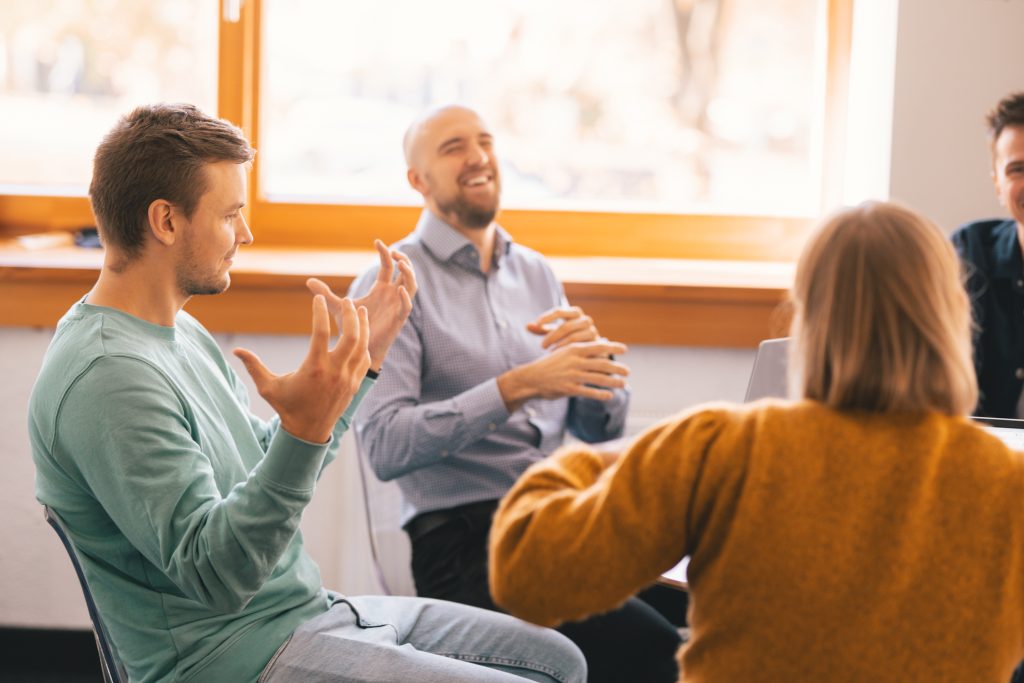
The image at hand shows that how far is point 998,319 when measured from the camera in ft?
6.95

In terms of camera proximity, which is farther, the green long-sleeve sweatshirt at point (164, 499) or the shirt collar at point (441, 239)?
the shirt collar at point (441, 239)

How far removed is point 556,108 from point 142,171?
1.55 meters

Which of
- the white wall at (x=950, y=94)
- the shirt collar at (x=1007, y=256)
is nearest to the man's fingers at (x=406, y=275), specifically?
the shirt collar at (x=1007, y=256)

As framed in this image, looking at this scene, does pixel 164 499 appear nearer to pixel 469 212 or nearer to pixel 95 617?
pixel 95 617

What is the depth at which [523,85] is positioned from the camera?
277 centimetres

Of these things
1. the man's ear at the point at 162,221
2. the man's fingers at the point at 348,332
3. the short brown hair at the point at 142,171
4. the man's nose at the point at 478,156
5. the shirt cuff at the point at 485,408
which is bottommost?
the shirt cuff at the point at 485,408

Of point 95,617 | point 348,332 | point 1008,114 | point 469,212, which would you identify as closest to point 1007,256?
point 1008,114

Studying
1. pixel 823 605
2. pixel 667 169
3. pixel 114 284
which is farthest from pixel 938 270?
pixel 667 169

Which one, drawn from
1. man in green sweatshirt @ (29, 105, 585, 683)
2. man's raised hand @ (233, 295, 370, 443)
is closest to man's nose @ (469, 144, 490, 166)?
man in green sweatshirt @ (29, 105, 585, 683)

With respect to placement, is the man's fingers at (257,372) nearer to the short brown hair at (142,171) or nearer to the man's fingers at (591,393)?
the short brown hair at (142,171)

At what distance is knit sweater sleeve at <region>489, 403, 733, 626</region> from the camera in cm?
94

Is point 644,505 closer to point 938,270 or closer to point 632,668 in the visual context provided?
point 938,270

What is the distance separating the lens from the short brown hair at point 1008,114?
2.15m

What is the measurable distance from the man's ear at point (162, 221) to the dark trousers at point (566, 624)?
84cm
